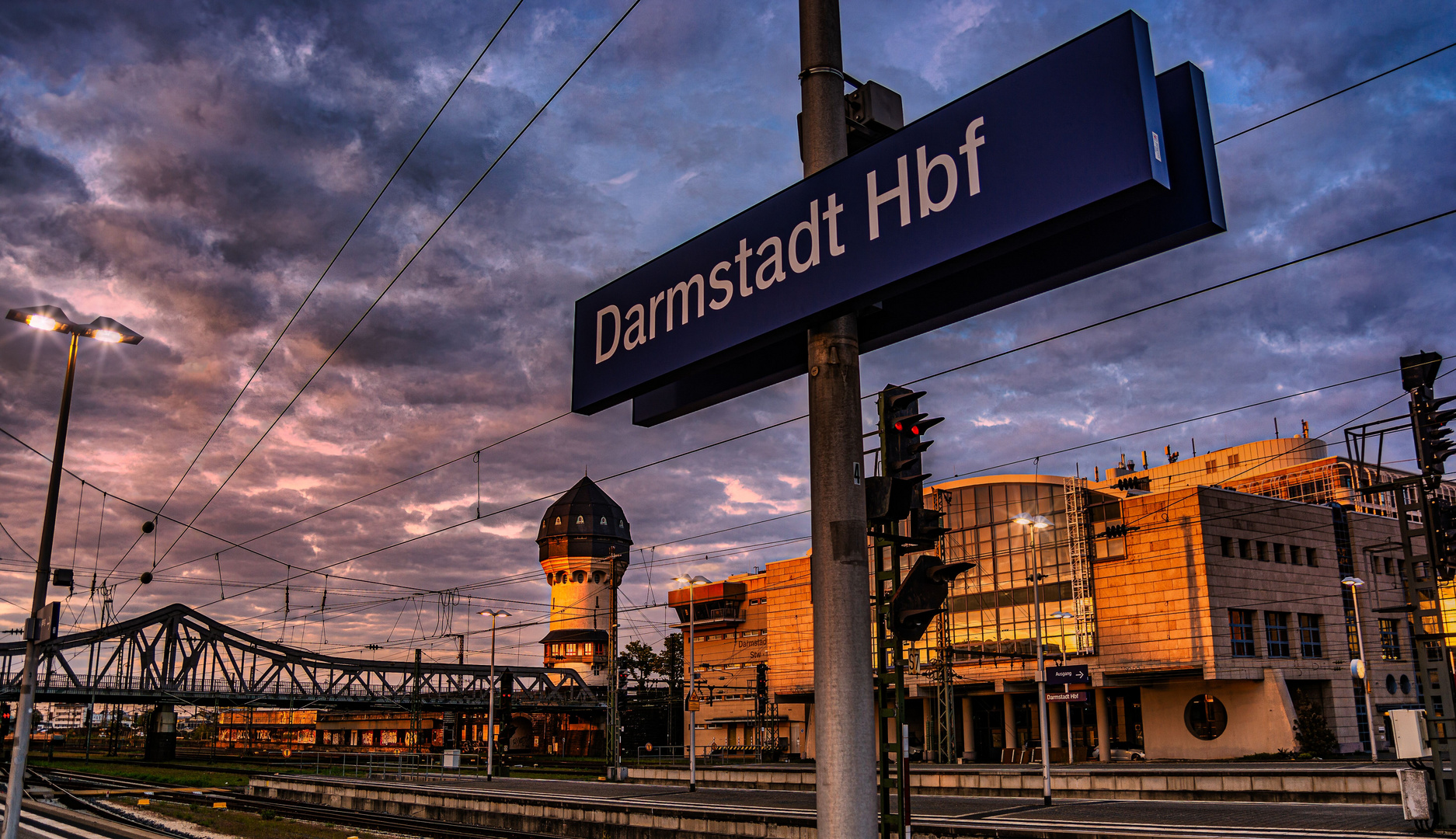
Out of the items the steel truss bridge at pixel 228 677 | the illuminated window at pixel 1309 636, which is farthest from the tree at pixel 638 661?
the illuminated window at pixel 1309 636

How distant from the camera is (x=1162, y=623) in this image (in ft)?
189

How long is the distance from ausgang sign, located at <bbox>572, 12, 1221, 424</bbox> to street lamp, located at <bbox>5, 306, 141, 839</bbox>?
15.0 meters

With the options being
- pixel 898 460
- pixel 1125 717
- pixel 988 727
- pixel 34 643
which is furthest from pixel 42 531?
pixel 988 727

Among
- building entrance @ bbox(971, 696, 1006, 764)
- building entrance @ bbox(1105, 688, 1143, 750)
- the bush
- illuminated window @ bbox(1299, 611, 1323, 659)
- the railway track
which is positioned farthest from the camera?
building entrance @ bbox(971, 696, 1006, 764)

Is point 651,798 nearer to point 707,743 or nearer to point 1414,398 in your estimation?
point 1414,398

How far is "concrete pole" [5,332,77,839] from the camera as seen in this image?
54.2 feet

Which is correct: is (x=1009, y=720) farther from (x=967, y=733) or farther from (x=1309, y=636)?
(x=1309, y=636)

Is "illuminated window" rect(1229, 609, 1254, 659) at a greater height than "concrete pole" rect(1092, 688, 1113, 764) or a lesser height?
greater

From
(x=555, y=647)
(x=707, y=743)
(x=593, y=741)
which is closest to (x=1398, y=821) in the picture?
(x=707, y=743)

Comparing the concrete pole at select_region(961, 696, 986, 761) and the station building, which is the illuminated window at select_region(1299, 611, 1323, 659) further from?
the concrete pole at select_region(961, 696, 986, 761)

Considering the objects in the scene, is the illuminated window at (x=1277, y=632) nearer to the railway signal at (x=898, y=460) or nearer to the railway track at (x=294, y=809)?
the railway track at (x=294, y=809)

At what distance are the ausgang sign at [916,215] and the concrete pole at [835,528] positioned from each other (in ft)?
1.19

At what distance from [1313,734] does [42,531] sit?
58274mm

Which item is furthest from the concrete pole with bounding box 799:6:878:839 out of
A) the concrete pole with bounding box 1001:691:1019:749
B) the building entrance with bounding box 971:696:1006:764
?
the building entrance with bounding box 971:696:1006:764
